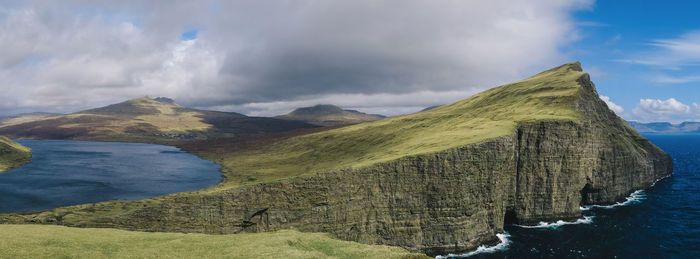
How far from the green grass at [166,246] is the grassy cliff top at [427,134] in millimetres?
38550

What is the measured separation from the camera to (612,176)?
9288cm

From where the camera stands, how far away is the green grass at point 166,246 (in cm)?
2484

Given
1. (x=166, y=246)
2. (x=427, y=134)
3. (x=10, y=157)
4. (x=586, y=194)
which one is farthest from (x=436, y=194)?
(x=10, y=157)

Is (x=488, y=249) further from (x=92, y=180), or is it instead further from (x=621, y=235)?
(x=92, y=180)

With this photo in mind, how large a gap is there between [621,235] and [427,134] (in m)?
54.7

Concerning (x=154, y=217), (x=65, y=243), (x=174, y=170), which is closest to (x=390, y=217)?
(x=154, y=217)

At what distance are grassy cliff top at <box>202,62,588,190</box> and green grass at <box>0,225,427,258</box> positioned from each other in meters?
38.5

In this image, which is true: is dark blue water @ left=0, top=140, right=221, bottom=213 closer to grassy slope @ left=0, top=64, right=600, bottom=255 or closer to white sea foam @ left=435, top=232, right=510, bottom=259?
grassy slope @ left=0, top=64, right=600, bottom=255

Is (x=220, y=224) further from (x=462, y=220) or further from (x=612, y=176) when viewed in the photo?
(x=612, y=176)

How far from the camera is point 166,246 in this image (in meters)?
28.9

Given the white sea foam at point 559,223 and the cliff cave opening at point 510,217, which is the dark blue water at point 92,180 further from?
the white sea foam at point 559,223

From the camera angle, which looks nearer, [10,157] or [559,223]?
[559,223]

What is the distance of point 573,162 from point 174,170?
542 feet

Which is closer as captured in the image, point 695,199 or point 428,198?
point 428,198
